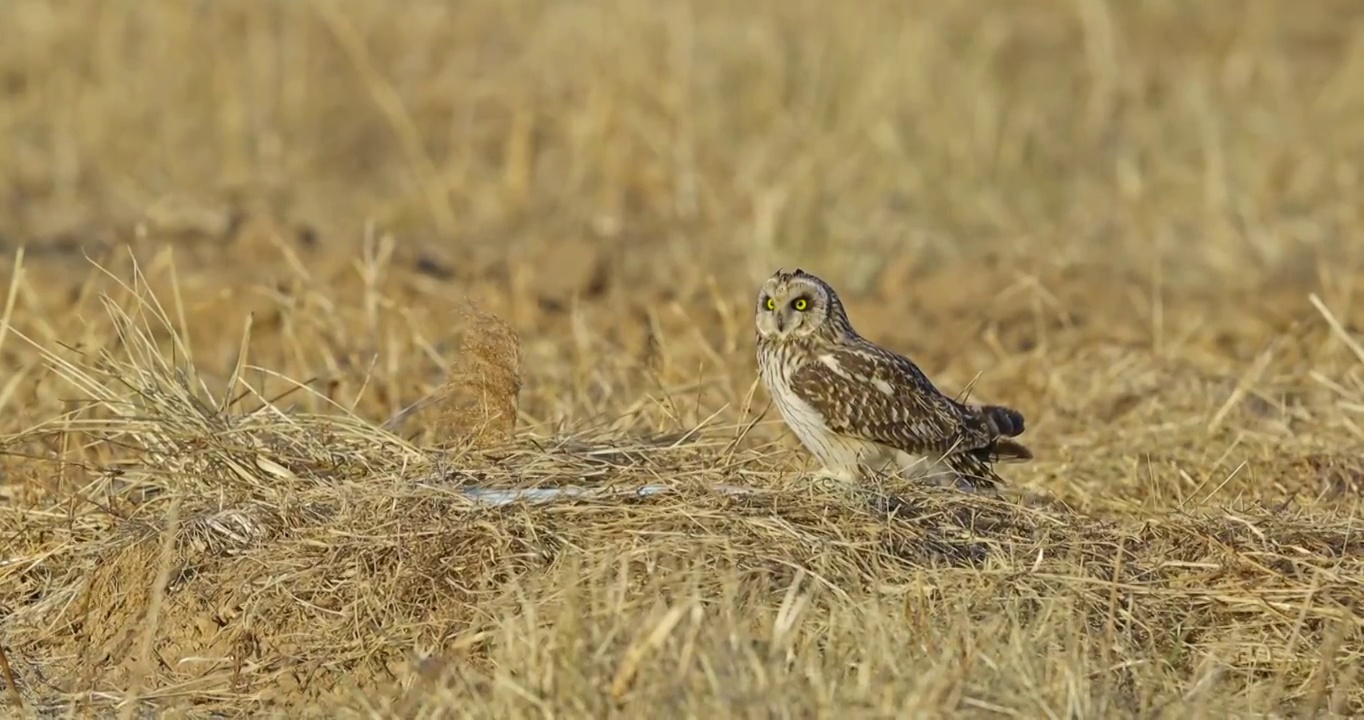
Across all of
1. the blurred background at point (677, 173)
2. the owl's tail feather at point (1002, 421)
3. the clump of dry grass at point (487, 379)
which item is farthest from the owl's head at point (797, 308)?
the blurred background at point (677, 173)

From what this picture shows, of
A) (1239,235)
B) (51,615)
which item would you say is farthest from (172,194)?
(51,615)

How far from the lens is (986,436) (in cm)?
641

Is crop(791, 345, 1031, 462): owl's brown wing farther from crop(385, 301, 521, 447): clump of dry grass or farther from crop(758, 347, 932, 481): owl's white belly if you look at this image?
crop(385, 301, 521, 447): clump of dry grass

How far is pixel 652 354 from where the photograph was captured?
23.5ft

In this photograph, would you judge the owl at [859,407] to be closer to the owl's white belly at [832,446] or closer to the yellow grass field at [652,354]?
the owl's white belly at [832,446]

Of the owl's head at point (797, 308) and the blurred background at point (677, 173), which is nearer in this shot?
the owl's head at point (797, 308)

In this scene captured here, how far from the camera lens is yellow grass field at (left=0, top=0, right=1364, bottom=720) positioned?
500 centimetres

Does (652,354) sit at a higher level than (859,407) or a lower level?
lower

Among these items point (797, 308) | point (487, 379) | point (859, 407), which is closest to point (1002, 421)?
point (859, 407)

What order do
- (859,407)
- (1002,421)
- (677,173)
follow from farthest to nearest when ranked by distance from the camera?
1. (677,173)
2. (1002,421)
3. (859,407)

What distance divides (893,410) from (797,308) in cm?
43

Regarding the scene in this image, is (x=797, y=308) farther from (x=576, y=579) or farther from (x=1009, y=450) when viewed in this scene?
(x=576, y=579)

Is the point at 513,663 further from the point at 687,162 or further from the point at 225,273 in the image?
the point at 687,162

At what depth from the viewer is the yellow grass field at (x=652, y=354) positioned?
500 centimetres
